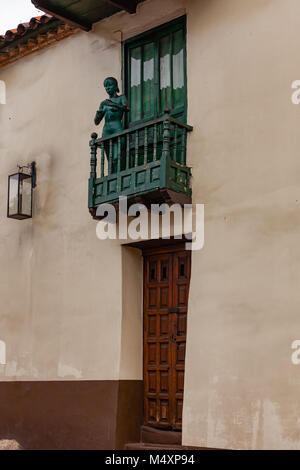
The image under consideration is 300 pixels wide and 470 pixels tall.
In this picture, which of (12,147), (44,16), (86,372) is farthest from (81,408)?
(44,16)

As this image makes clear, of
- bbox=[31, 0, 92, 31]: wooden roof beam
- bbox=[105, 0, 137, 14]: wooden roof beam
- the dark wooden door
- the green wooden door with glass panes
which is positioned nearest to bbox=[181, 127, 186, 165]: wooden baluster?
the green wooden door with glass panes

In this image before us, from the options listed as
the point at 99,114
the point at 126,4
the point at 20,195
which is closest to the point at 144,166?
the point at 99,114

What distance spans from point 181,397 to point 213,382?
0.91 meters

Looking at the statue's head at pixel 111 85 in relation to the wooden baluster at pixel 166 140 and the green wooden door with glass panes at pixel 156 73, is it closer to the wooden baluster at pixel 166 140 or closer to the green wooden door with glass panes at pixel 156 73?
the green wooden door with glass panes at pixel 156 73

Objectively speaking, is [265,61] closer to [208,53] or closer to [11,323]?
[208,53]

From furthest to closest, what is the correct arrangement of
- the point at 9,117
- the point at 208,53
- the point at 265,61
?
1. the point at 9,117
2. the point at 208,53
3. the point at 265,61

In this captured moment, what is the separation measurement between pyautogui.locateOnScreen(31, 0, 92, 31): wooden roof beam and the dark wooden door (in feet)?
12.0

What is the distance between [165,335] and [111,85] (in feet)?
11.4

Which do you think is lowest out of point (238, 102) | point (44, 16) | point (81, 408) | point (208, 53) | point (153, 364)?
point (81, 408)

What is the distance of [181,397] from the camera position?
8.91m

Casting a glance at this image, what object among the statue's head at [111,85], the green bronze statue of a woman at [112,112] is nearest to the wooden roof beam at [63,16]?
the statue's head at [111,85]

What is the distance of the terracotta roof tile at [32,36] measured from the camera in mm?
10891

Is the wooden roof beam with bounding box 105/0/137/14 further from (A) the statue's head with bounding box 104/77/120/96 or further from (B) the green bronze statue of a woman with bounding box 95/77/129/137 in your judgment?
(B) the green bronze statue of a woman with bounding box 95/77/129/137

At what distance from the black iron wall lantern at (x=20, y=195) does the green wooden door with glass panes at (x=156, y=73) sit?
2079 millimetres
